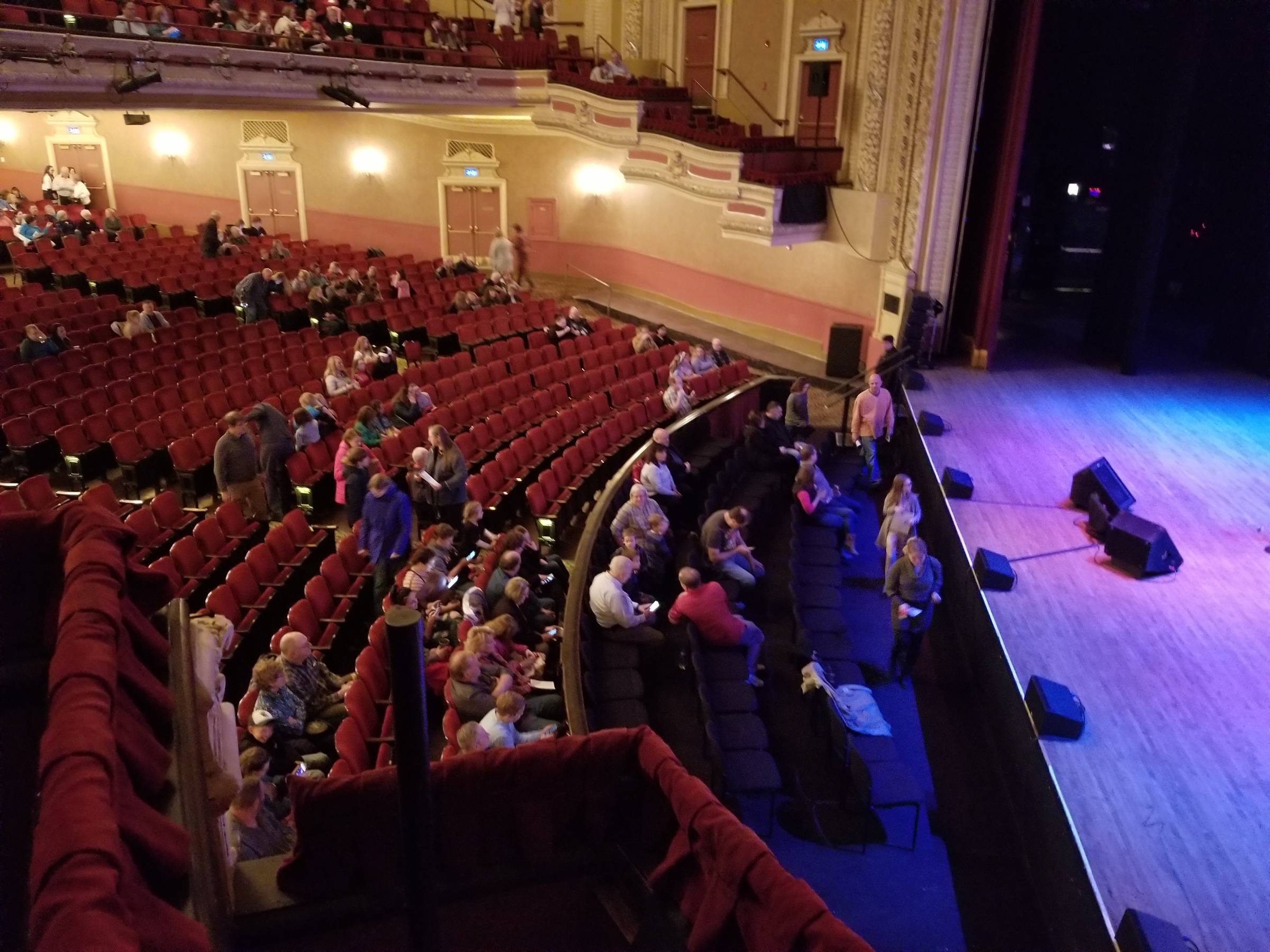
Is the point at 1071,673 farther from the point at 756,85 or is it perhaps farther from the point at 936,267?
the point at 756,85

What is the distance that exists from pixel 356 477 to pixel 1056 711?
3.48 metres

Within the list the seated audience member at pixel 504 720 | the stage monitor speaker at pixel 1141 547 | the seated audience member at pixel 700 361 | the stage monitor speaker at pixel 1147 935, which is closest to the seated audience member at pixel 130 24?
the seated audience member at pixel 700 361

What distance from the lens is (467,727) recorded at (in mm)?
2877

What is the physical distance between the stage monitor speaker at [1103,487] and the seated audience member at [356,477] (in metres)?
4.05

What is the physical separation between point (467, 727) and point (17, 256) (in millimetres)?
9430

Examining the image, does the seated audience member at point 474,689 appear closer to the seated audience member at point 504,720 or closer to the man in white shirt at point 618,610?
the seated audience member at point 504,720

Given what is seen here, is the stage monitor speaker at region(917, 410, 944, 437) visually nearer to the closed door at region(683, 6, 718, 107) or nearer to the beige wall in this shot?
the beige wall

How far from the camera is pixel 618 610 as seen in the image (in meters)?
4.15

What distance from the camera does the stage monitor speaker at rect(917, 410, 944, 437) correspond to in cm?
681

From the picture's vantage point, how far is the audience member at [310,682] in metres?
3.28

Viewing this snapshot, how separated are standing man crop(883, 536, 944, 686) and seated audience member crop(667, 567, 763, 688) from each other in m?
0.84

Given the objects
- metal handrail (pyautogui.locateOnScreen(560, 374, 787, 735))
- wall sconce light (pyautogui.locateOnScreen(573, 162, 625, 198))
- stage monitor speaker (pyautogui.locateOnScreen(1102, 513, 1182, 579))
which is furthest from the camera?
wall sconce light (pyautogui.locateOnScreen(573, 162, 625, 198))

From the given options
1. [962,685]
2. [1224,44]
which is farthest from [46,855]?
[1224,44]

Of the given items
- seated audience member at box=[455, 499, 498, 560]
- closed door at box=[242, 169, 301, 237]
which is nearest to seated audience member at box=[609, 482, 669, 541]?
seated audience member at box=[455, 499, 498, 560]
